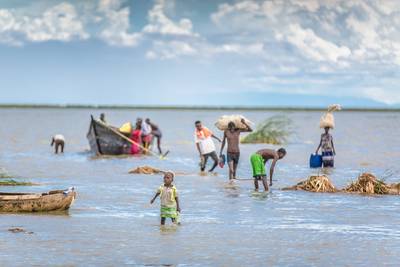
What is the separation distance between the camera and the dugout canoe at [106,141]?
33406 millimetres

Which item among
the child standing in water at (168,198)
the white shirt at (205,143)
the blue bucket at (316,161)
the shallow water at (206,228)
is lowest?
the shallow water at (206,228)

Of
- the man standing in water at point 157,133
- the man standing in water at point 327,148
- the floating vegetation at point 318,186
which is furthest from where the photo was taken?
the man standing in water at point 157,133

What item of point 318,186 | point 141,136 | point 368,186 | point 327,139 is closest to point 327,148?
point 327,139

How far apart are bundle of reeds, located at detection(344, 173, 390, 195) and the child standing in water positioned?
693 cm

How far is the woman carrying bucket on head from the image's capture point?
87.0 feet

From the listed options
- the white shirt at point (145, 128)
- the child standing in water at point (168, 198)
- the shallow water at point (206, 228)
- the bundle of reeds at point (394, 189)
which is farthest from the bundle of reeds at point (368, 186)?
the white shirt at point (145, 128)

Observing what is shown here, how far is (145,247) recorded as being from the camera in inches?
483

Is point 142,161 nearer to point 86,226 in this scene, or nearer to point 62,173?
point 62,173

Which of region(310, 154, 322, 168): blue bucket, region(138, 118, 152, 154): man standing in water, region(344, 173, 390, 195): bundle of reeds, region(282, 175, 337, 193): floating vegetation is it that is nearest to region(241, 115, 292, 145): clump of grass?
region(138, 118, 152, 154): man standing in water

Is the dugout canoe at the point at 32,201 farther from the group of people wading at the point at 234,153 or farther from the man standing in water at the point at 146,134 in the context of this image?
the man standing in water at the point at 146,134

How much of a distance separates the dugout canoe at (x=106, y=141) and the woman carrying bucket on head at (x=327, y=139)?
8.93 m

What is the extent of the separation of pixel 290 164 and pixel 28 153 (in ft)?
39.2

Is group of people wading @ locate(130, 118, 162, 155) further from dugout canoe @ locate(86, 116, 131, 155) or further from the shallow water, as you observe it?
the shallow water

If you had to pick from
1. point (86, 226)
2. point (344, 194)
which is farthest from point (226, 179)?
point (86, 226)
